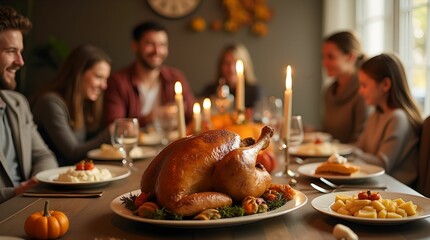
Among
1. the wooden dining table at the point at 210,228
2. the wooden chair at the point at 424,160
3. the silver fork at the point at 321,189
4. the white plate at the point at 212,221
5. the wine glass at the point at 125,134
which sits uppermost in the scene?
the wine glass at the point at 125,134

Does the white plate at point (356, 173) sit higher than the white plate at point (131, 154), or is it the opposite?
the white plate at point (356, 173)

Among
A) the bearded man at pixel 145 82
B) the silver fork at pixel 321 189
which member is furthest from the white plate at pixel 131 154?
the bearded man at pixel 145 82

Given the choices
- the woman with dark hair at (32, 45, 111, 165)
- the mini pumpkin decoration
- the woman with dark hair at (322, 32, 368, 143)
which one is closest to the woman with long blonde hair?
the woman with dark hair at (322, 32, 368, 143)

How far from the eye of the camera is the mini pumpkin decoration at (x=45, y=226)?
1232 millimetres

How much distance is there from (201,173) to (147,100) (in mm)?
3586

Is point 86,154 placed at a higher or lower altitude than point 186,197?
lower

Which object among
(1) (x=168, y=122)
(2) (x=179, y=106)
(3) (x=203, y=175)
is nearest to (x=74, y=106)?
(1) (x=168, y=122)

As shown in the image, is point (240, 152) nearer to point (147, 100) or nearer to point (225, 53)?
point (147, 100)

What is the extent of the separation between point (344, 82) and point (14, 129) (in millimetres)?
2308

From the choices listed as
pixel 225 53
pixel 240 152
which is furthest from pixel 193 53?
pixel 240 152

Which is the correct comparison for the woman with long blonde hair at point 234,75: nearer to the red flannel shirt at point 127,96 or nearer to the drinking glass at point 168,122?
the red flannel shirt at point 127,96

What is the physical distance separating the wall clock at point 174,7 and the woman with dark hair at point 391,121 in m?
3.58

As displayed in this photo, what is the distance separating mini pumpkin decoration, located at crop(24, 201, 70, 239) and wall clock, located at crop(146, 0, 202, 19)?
5112 millimetres

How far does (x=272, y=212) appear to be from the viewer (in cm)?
134
